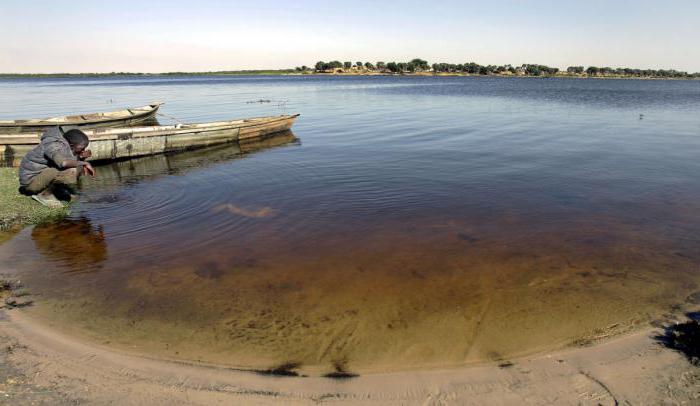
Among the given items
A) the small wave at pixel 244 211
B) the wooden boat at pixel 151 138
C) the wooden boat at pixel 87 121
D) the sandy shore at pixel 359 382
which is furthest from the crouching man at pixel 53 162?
the wooden boat at pixel 87 121

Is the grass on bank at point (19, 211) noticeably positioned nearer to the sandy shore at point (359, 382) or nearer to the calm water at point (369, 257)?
the calm water at point (369, 257)

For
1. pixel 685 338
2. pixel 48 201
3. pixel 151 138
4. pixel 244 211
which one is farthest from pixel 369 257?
pixel 151 138

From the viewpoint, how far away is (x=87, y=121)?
20.8 meters

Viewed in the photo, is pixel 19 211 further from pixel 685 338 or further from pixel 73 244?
pixel 685 338

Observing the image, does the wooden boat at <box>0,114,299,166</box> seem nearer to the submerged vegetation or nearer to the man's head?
the man's head

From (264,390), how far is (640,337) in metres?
4.90

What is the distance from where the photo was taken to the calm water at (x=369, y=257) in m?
5.86

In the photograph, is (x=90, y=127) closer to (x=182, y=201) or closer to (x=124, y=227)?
(x=182, y=201)

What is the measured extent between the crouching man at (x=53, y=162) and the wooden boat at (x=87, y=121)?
11060 millimetres

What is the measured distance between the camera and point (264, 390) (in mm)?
4715

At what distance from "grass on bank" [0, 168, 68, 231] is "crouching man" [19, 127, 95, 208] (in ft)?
1.12

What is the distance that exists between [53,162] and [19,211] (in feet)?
5.13

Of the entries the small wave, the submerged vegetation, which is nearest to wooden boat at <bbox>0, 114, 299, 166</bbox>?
the small wave

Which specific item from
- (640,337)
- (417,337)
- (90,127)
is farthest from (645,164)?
(90,127)
